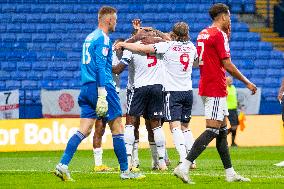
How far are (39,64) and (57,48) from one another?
119cm

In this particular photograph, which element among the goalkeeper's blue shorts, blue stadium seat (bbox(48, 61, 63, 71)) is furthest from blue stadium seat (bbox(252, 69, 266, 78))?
the goalkeeper's blue shorts

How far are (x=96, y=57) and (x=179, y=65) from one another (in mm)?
3613

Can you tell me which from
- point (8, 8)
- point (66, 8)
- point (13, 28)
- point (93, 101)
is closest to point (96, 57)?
point (93, 101)

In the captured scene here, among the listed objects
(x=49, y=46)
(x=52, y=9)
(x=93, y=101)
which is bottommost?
(x=49, y=46)

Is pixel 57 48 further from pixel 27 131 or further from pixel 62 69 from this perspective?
pixel 27 131

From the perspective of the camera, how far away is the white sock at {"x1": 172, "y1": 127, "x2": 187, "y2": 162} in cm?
1532

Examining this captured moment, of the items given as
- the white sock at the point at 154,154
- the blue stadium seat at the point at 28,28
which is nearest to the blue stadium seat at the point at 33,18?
the blue stadium seat at the point at 28,28

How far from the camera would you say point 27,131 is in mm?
25047

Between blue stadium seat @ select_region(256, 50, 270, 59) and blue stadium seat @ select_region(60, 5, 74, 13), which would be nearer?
blue stadium seat @ select_region(60, 5, 74, 13)

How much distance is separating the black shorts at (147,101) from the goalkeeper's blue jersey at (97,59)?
208cm

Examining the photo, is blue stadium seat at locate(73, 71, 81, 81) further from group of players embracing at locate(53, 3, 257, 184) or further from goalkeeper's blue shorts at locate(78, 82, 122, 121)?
goalkeeper's blue shorts at locate(78, 82, 122, 121)

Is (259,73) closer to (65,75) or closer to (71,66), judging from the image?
(71,66)

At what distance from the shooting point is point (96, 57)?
12.3m

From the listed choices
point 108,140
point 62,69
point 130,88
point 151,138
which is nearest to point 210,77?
point 130,88
